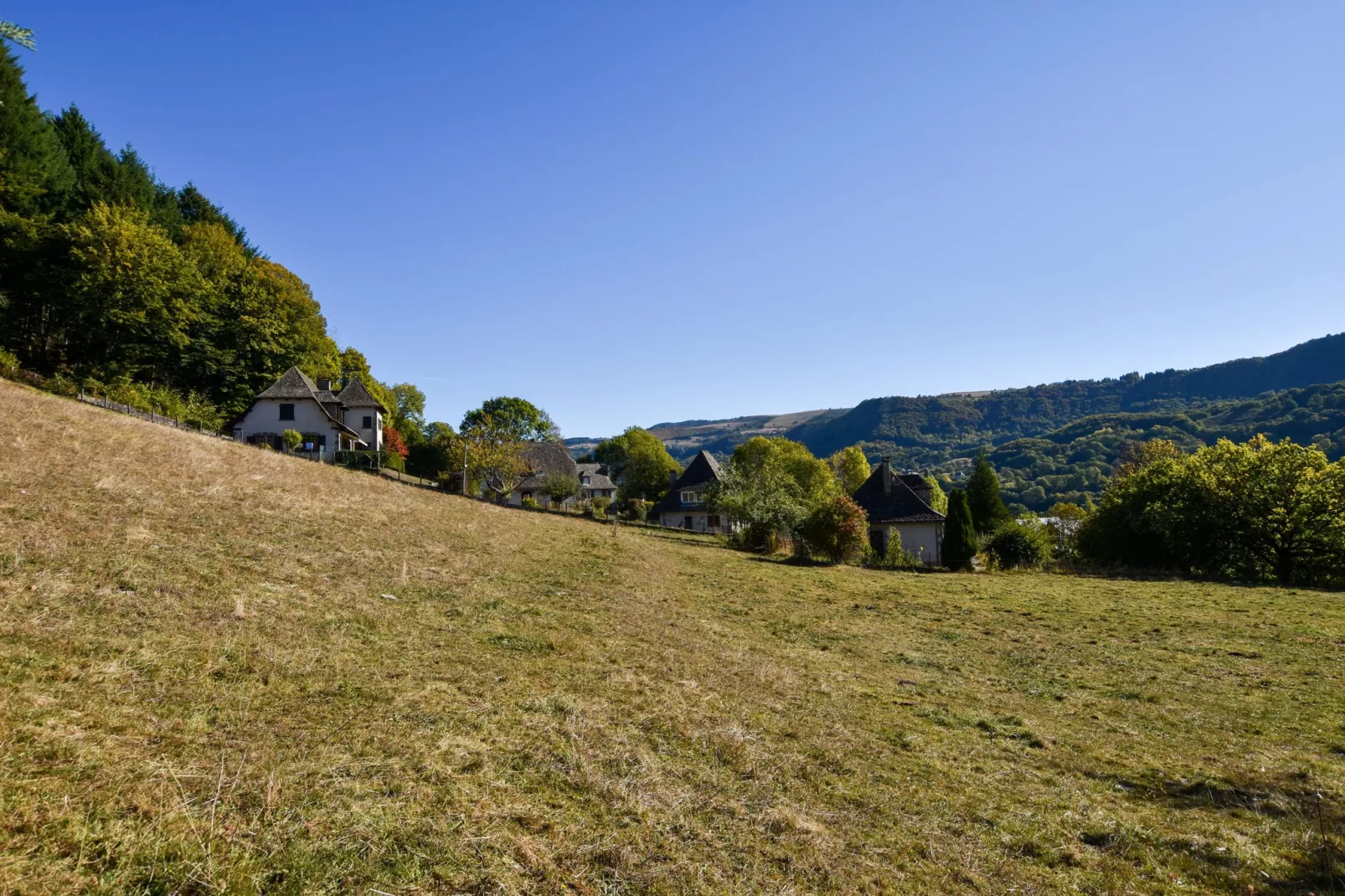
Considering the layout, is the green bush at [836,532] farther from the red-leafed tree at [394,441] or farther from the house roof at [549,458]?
the red-leafed tree at [394,441]

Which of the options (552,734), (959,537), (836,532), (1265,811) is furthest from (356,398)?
(1265,811)

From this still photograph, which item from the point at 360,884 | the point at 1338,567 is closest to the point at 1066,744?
the point at 360,884

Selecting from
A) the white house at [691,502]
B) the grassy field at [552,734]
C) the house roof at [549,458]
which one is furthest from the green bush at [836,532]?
the house roof at [549,458]

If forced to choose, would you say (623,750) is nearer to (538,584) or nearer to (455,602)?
(455,602)

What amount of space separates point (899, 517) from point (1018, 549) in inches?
334

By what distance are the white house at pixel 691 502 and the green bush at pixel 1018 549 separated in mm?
28989

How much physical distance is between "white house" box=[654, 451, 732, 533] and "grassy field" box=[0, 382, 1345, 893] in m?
45.6

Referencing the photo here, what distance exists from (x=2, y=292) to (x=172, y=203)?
26.0 m

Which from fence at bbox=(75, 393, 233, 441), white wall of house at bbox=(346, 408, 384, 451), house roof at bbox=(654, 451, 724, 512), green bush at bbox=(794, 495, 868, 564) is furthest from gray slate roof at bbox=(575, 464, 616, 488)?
fence at bbox=(75, 393, 233, 441)

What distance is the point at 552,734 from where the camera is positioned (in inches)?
292

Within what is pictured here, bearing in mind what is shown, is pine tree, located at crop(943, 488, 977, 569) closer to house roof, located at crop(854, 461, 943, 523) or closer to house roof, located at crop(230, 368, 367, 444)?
house roof, located at crop(854, 461, 943, 523)

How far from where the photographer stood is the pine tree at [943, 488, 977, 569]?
36.2m

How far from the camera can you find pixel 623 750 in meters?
7.31

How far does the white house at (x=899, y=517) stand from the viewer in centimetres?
4303
